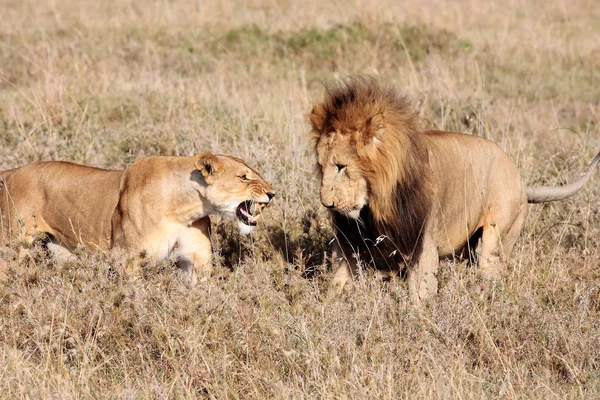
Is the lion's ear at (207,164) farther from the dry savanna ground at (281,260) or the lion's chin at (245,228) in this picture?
the dry savanna ground at (281,260)

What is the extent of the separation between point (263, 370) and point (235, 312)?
372 mm

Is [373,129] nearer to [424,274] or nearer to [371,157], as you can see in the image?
[371,157]

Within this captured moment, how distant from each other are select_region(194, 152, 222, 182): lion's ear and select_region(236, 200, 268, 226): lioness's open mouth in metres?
0.24

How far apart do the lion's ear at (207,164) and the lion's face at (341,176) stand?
74 cm

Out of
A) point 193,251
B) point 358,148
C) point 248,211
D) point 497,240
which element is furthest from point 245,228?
point 497,240

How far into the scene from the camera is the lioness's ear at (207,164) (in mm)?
4906

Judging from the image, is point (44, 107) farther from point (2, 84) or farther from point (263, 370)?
point (263, 370)

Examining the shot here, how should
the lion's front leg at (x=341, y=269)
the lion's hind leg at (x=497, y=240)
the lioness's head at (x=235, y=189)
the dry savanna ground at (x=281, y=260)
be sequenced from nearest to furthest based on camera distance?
the dry savanna ground at (x=281, y=260) → the lion's front leg at (x=341, y=269) → the lioness's head at (x=235, y=189) → the lion's hind leg at (x=497, y=240)

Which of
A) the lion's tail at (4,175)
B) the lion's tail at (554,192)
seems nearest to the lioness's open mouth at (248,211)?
A: the lion's tail at (4,175)

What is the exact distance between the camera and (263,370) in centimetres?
400

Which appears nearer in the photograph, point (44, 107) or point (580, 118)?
point (44, 107)

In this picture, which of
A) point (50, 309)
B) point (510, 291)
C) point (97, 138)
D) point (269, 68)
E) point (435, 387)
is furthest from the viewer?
point (269, 68)

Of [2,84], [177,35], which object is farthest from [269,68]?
[2,84]

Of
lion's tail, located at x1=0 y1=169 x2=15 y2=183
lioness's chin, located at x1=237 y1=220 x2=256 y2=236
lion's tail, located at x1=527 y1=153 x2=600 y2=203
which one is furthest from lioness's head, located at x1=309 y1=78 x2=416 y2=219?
lion's tail, located at x1=0 y1=169 x2=15 y2=183
